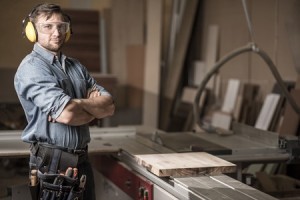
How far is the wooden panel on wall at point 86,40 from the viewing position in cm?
576

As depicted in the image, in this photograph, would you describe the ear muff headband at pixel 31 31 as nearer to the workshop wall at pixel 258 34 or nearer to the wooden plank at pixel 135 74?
the workshop wall at pixel 258 34

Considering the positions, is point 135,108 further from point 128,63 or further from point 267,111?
point 267,111

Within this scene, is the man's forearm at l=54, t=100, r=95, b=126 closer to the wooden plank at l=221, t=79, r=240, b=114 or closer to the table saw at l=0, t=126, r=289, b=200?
the table saw at l=0, t=126, r=289, b=200

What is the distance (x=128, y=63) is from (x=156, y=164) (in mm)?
4080

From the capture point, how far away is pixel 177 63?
6.07 meters

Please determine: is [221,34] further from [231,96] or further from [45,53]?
[45,53]

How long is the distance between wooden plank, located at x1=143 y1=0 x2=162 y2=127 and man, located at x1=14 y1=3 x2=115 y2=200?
3575 mm

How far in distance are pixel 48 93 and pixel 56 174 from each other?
372 mm

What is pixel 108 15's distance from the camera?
623cm

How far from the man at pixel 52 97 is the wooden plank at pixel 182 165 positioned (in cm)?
31

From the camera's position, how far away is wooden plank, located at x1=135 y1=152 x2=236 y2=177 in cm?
227

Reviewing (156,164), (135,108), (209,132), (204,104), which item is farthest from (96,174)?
(135,108)

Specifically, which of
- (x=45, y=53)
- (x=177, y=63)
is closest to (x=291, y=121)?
(x=45, y=53)

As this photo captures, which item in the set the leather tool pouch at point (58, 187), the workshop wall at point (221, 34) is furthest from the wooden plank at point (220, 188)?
the workshop wall at point (221, 34)
